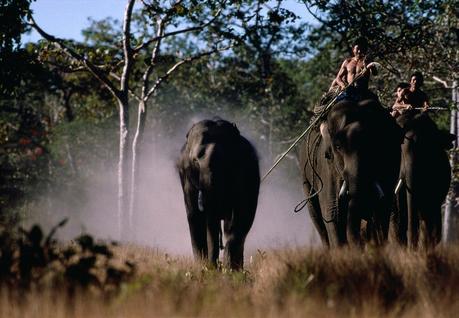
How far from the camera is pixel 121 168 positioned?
2397cm

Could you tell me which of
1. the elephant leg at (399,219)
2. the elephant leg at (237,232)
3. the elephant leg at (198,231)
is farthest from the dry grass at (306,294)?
the elephant leg at (399,219)

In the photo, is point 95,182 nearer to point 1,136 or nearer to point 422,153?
point 1,136

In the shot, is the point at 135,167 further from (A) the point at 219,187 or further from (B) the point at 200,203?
(A) the point at 219,187

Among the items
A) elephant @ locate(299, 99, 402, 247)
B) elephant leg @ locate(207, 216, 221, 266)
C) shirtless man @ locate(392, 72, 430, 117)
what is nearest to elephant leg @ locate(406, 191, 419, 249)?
shirtless man @ locate(392, 72, 430, 117)

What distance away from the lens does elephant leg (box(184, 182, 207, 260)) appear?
16266mm

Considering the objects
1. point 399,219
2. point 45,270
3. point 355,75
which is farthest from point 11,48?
point 45,270

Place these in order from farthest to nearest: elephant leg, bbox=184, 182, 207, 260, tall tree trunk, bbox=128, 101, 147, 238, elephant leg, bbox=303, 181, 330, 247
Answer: tall tree trunk, bbox=128, 101, 147, 238
elephant leg, bbox=303, 181, 330, 247
elephant leg, bbox=184, 182, 207, 260

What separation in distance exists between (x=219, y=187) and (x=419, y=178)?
3.58 meters

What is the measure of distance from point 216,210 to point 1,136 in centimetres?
1613

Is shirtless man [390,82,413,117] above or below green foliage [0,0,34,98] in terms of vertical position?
below

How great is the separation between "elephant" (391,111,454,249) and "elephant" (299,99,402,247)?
7.15 feet

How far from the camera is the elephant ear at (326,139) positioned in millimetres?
15156

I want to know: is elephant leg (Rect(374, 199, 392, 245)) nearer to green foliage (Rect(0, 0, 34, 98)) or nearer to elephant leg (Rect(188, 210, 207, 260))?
elephant leg (Rect(188, 210, 207, 260))

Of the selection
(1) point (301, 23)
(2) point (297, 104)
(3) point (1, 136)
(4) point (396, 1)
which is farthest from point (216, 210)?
(2) point (297, 104)
